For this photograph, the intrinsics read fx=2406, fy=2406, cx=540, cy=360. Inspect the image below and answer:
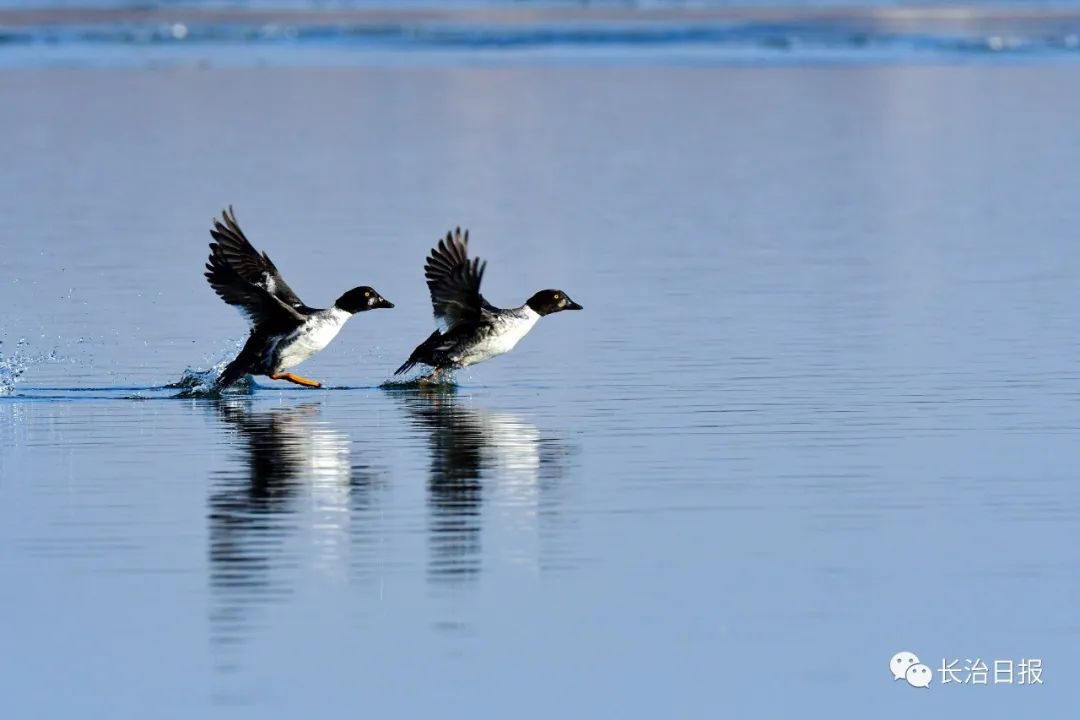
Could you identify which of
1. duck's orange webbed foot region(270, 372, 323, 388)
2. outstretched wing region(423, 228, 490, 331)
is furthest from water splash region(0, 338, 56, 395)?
outstretched wing region(423, 228, 490, 331)

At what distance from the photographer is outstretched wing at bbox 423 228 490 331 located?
52.9ft

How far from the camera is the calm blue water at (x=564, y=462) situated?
29.0ft

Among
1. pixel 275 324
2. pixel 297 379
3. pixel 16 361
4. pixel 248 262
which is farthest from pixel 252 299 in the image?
pixel 16 361

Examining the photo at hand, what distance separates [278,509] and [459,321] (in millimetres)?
4951

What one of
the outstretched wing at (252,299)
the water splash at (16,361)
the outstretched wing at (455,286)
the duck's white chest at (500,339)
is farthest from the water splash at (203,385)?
the duck's white chest at (500,339)

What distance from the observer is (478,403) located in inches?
602

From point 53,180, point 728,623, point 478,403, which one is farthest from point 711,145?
point 728,623

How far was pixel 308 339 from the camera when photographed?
1603 cm

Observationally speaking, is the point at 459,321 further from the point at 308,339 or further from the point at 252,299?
the point at 252,299

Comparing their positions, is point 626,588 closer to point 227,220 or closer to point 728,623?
point 728,623

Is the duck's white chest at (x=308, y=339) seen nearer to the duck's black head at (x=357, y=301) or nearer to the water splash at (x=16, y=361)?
the duck's black head at (x=357, y=301)

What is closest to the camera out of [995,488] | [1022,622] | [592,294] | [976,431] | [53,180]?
[1022,622]

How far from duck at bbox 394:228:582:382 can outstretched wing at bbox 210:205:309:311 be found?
108cm

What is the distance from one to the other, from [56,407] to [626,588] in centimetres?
619
